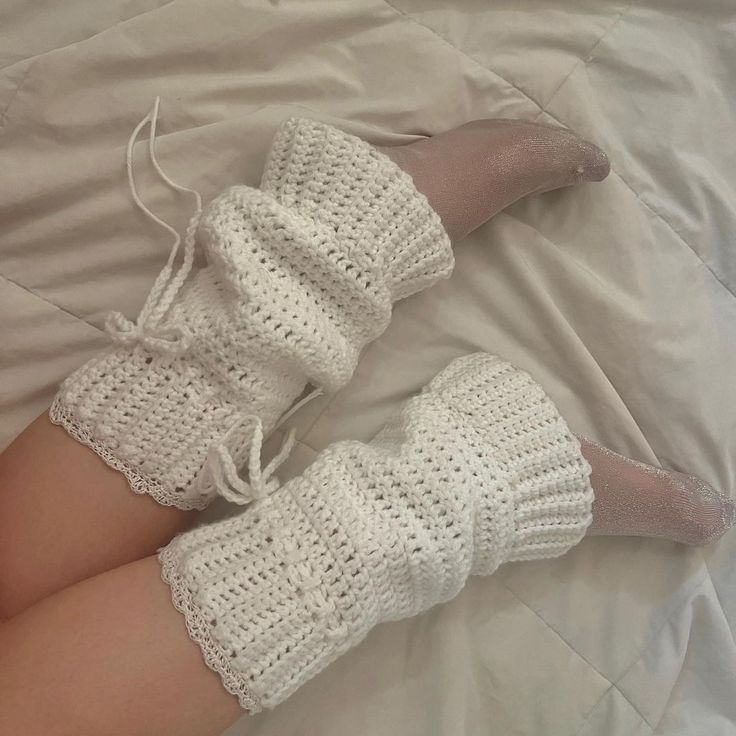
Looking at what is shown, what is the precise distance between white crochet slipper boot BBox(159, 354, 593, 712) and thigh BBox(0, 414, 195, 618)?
0.21ft

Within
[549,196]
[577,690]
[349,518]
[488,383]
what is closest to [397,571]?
[349,518]

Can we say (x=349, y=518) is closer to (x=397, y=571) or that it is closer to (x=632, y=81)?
(x=397, y=571)

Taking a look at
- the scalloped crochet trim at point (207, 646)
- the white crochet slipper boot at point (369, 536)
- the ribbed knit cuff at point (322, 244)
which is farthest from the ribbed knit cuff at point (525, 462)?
the scalloped crochet trim at point (207, 646)

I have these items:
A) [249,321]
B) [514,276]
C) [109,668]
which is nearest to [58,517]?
[109,668]

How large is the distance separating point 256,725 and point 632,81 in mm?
868

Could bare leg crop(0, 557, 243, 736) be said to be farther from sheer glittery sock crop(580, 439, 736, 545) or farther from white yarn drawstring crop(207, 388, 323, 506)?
sheer glittery sock crop(580, 439, 736, 545)

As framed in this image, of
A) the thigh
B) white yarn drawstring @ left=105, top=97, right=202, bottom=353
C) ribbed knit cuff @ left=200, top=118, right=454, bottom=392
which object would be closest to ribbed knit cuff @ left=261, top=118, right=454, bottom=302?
ribbed knit cuff @ left=200, top=118, right=454, bottom=392

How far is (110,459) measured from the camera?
726 mm

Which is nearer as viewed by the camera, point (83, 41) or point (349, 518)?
point (349, 518)

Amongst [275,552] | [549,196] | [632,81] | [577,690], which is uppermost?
[632,81]

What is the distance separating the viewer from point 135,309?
32.2 inches

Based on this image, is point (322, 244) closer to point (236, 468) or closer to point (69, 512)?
point (236, 468)

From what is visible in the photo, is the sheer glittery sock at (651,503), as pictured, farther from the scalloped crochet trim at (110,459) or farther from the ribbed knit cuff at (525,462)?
the scalloped crochet trim at (110,459)

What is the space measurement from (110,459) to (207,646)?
0.21m
